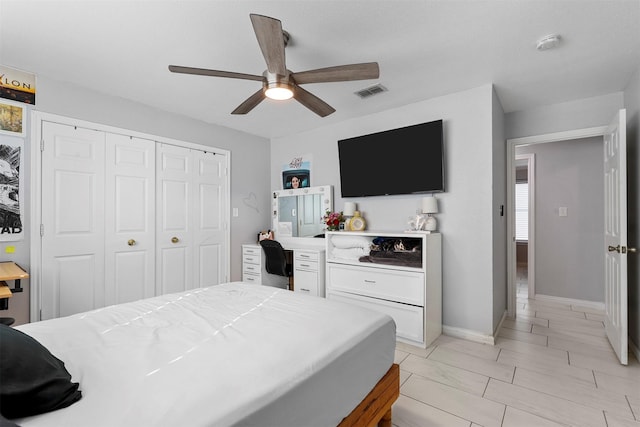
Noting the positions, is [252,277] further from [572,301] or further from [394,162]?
[572,301]

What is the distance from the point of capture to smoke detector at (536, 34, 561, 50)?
81.6 inches

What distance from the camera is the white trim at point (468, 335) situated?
2.83 metres

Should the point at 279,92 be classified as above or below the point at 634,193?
above

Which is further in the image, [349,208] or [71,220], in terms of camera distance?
[349,208]

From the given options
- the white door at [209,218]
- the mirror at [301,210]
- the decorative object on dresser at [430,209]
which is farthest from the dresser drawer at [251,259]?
the decorative object on dresser at [430,209]

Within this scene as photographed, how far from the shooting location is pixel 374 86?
2875 millimetres

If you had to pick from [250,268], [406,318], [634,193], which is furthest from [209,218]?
[634,193]

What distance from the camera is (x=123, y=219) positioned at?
317cm

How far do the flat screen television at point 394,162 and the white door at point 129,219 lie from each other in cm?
227

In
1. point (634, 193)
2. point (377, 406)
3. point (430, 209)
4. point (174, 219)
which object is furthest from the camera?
point (174, 219)

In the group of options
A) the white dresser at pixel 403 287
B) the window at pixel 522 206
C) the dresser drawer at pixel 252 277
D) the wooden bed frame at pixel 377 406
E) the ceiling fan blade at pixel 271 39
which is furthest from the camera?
the window at pixel 522 206

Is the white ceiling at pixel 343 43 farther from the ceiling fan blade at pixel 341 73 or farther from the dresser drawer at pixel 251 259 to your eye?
the dresser drawer at pixel 251 259

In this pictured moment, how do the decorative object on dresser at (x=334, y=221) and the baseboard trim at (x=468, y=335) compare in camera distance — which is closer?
the baseboard trim at (x=468, y=335)

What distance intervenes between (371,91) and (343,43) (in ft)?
2.98
